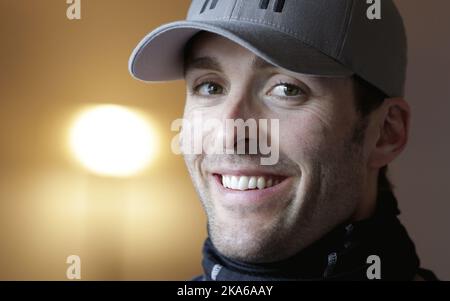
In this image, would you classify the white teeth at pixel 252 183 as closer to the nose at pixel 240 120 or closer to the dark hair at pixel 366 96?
the nose at pixel 240 120

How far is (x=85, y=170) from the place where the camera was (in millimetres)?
1021

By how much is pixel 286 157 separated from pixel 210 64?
205 mm

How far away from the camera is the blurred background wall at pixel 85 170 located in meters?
0.99

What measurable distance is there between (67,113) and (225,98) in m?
0.38

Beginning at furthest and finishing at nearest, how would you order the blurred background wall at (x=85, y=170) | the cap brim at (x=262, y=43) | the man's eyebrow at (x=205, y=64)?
the blurred background wall at (x=85, y=170) → the man's eyebrow at (x=205, y=64) → the cap brim at (x=262, y=43)

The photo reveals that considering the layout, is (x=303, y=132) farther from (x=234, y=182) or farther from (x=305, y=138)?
(x=234, y=182)

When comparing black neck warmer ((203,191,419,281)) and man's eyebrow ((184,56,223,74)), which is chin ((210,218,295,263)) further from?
man's eyebrow ((184,56,223,74))

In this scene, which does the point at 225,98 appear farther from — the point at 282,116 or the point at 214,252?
the point at 214,252

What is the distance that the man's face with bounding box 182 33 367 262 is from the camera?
0.79 metres

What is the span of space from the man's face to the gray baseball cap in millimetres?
42

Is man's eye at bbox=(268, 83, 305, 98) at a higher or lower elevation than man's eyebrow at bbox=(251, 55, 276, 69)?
lower

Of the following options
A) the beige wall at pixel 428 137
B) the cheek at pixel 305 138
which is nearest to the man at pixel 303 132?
the cheek at pixel 305 138

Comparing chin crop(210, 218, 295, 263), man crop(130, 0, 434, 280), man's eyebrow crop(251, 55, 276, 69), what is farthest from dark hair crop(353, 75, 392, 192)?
chin crop(210, 218, 295, 263)

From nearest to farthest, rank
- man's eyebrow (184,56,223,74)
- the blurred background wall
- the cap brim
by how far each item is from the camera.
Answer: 1. the cap brim
2. man's eyebrow (184,56,223,74)
3. the blurred background wall
